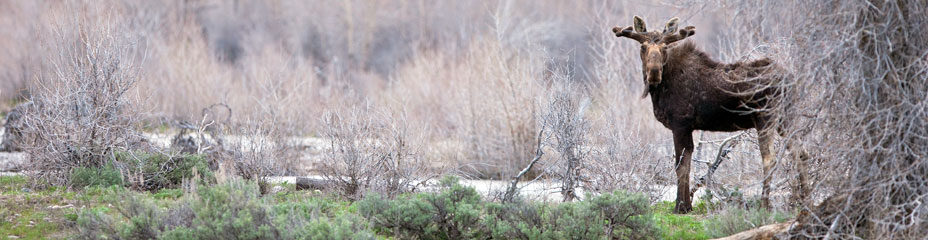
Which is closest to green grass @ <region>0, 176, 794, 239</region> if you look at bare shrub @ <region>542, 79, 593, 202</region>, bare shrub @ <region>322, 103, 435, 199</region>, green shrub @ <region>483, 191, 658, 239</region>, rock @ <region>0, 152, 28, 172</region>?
green shrub @ <region>483, 191, 658, 239</region>

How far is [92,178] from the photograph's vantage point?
31.8 feet

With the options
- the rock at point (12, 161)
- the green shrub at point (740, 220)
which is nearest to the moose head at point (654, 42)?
the green shrub at point (740, 220)

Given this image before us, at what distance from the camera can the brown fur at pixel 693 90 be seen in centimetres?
791

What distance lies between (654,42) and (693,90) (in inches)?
23.9

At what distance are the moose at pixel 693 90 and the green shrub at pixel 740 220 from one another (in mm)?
232

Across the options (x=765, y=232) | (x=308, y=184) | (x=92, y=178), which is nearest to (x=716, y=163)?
(x=765, y=232)

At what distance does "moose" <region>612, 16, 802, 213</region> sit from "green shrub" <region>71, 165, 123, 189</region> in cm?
572

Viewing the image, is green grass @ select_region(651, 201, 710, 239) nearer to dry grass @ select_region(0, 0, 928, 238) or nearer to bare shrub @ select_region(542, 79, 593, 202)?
dry grass @ select_region(0, 0, 928, 238)

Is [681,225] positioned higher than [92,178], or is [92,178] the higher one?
[92,178]

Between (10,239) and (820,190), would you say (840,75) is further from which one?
(10,239)

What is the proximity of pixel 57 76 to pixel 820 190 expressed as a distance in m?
8.26

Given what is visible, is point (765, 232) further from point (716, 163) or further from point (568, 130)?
point (568, 130)

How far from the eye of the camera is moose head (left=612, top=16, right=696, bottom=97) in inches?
316

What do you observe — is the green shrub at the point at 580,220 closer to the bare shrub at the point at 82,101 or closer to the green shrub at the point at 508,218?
the green shrub at the point at 508,218
